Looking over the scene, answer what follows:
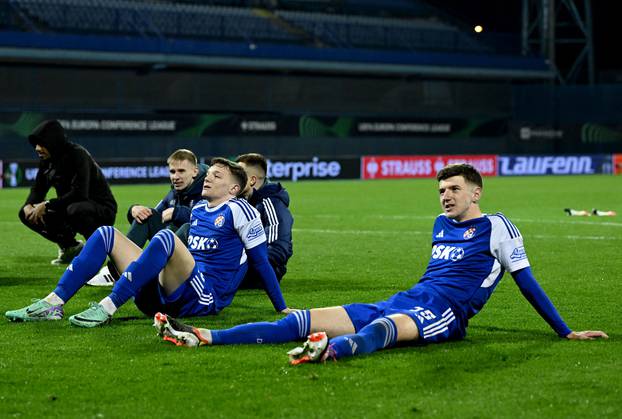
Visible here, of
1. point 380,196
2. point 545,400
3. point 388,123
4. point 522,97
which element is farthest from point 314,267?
point 522,97

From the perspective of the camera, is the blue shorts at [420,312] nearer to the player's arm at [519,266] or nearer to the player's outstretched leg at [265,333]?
the player's outstretched leg at [265,333]

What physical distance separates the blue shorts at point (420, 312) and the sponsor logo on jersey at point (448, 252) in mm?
306

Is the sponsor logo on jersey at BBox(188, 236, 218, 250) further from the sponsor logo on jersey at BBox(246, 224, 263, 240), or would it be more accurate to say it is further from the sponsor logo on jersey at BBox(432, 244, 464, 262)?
the sponsor logo on jersey at BBox(432, 244, 464, 262)

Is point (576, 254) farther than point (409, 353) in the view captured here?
Yes

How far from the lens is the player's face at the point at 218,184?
7887 mm

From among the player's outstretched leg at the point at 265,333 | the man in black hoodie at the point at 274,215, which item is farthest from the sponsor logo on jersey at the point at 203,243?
the man in black hoodie at the point at 274,215

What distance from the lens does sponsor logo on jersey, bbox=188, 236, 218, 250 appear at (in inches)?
312

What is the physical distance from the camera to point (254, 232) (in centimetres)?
788

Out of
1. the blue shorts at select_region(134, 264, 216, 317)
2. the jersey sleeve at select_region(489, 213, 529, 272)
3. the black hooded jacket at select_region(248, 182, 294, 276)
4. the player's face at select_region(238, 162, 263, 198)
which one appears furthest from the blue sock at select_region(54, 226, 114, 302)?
the jersey sleeve at select_region(489, 213, 529, 272)

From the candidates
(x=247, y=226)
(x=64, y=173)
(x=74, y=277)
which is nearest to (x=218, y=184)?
(x=247, y=226)

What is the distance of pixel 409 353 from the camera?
6645 millimetres

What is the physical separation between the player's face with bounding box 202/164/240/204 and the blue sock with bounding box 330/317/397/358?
6.08 ft

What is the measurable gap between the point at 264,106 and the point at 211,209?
3463 cm

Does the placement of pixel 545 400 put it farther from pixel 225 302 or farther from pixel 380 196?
pixel 380 196
